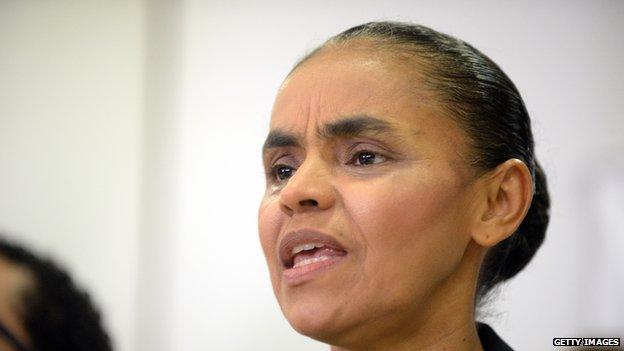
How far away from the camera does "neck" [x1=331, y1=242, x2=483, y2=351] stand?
2.56ft

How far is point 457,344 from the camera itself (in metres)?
0.81

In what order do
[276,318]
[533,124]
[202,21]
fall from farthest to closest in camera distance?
1. [202,21]
2. [276,318]
3. [533,124]

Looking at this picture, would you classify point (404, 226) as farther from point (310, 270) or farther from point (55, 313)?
point (55, 313)

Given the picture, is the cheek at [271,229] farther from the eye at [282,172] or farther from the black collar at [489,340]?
the black collar at [489,340]

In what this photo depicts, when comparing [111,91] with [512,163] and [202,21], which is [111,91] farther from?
[512,163]

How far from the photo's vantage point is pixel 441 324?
0.81 m

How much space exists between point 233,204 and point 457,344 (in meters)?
0.53

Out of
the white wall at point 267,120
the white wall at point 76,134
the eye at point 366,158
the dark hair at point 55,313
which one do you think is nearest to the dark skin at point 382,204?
the eye at point 366,158

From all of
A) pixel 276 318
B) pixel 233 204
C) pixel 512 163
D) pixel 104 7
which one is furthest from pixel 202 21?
pixel 512 163

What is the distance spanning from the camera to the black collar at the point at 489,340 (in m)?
0.88

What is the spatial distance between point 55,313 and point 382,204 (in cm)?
56

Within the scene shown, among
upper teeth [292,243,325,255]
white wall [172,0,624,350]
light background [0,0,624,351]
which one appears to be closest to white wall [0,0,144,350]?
light background [0,0,624,351]

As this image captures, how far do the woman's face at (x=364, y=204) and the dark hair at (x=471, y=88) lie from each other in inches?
0.9

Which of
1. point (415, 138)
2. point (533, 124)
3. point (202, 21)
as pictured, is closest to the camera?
point (415, 138)
